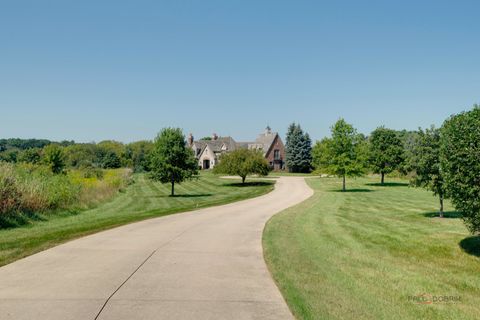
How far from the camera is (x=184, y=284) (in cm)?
793

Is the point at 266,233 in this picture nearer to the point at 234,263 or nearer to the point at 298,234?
the point at 298,234

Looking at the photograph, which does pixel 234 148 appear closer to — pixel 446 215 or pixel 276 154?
pixel 276 154

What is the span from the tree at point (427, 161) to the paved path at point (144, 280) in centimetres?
1011

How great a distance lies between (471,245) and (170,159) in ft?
87.4

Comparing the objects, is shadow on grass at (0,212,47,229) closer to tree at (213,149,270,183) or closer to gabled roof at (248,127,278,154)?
Answer: tree at (213,149,270,183)

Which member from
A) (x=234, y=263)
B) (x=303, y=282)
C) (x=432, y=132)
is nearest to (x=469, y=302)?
(x=303, y=282)

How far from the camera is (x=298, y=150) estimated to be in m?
77.1

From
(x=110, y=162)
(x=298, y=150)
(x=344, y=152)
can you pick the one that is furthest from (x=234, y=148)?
(x=344, y=152)

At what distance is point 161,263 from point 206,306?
3223 millimetres

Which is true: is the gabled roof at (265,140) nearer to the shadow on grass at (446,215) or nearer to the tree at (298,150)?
the tree at (298,150)

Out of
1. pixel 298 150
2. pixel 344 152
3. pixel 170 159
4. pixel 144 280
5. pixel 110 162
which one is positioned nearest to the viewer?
pixel 144 280

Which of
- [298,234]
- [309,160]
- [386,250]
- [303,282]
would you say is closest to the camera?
[303,282]

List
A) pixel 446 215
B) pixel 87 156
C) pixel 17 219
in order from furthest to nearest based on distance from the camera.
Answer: pixel 87 156 < pixel 446 215 < pixel 17 219

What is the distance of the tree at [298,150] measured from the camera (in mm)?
76812
